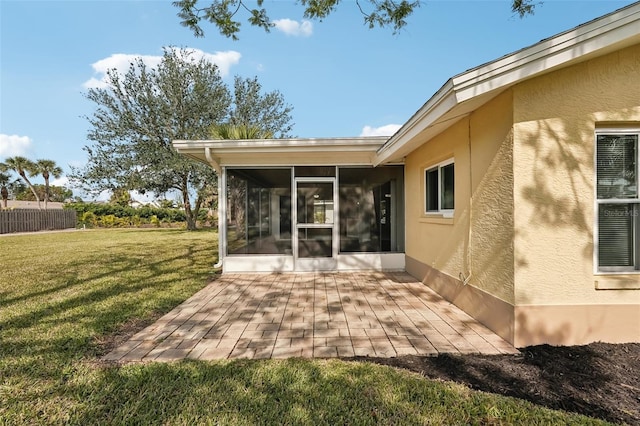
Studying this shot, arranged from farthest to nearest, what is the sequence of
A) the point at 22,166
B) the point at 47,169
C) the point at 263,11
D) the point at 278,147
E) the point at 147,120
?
1. the point at 47,169
2. the point at 22,166
3. the point at 147,120
4. the point at 278,147
5. the point at 263,11

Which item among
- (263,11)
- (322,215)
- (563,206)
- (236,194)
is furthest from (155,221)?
(563,206)

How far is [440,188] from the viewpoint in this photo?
5.60m

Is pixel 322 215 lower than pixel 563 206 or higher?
lower

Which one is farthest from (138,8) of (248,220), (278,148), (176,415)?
(176,415)

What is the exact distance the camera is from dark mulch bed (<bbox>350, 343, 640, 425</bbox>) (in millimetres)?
2342

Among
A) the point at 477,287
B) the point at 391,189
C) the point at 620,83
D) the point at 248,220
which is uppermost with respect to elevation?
the point at 620,83

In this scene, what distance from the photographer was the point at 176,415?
2.20 metres

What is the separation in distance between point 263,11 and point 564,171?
4998 mm

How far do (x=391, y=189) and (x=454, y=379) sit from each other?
5.52 m

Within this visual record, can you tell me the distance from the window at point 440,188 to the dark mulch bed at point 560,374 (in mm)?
2398

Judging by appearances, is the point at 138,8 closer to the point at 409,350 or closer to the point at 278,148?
the point at 278,148

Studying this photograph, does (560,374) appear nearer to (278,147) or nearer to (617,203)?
(617,203)

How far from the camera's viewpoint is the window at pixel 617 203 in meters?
3.43

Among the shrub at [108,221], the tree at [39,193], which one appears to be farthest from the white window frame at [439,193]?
the tree at [39,193]
